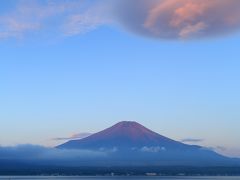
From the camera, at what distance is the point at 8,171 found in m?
157

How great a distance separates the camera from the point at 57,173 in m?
162

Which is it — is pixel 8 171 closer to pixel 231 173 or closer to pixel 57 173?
pixel 57 173

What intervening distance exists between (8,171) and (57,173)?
53.3 ft

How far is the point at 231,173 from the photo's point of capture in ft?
508

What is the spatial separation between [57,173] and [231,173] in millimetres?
57820

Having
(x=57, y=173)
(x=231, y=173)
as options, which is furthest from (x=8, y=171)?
(x=231, y=173)

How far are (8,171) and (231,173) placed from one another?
73.1 meters
